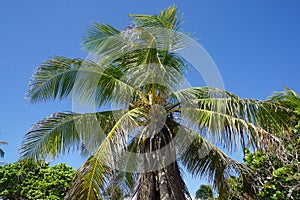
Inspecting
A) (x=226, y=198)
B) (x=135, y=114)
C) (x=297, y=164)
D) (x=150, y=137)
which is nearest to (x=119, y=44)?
(x=135, y=114)

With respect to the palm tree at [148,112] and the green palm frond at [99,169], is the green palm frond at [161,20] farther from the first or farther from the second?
the green palm frond at [99,169]

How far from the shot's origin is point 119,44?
6898 mm

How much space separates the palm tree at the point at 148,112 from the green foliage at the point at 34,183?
998 centimetres

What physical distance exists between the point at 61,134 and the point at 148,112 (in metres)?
1.80

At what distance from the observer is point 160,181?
6.35 m

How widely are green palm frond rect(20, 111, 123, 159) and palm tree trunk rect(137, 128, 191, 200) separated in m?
1.06

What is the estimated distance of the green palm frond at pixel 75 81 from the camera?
6.64 meters

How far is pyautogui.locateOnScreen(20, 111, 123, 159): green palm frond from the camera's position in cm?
657

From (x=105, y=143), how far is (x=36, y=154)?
1.93m

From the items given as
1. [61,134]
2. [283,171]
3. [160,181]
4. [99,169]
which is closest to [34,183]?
[61,134]

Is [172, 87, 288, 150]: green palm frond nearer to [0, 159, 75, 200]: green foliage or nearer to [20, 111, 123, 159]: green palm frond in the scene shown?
[20, 111, 123, 159]: green palm frond

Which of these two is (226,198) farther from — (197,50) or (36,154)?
(36,154)

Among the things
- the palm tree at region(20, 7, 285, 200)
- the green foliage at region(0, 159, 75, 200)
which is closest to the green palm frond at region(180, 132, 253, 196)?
the palm tree at region(20, 7, 285, 200)

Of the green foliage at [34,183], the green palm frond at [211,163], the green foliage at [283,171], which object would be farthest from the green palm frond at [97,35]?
the green foliage at [34,183]
